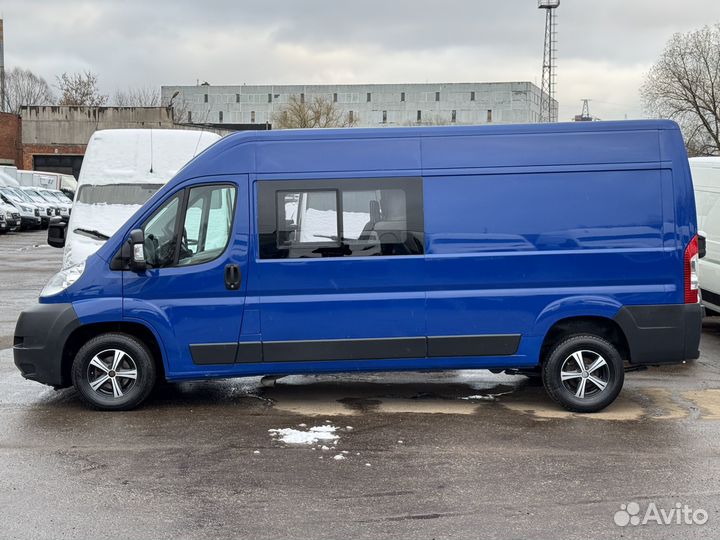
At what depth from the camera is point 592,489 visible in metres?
5.58

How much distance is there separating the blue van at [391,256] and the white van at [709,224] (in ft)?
14.5

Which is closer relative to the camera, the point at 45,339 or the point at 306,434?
the point at 306,434

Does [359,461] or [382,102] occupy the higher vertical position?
[382,102]

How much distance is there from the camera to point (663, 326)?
746 centimetres

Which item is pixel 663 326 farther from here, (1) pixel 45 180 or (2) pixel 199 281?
(1) pixel 45 180

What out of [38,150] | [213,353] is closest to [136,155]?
[213,353]

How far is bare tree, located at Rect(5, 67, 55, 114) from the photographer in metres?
104

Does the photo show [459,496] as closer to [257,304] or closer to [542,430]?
[542,430]

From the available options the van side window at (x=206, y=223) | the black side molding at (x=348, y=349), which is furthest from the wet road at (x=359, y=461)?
the van side window at (x=206, y=223)

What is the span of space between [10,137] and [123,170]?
48319mm

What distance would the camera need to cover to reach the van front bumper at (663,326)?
7461mm

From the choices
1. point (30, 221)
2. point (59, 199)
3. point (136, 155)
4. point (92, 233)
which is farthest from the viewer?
point (59, 199)

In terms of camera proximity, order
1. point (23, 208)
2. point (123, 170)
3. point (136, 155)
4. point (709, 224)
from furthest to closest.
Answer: point (23, 208) < point (136, 155) < point (123, 170) < point (709, 224)

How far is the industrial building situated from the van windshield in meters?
99.3
